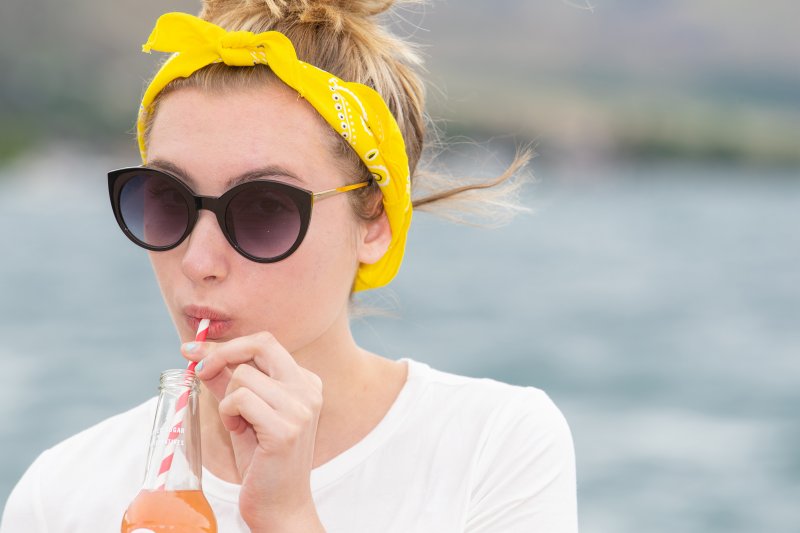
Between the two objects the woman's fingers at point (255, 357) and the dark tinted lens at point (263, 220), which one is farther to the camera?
the dark tinted lens at point (263, 220)

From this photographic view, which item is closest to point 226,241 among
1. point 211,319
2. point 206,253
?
point 206,253

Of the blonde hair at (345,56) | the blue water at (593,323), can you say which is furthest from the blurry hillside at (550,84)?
the blonde hair at (345,56)

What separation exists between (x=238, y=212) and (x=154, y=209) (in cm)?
21

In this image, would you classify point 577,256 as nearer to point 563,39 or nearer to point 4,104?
point 563,39

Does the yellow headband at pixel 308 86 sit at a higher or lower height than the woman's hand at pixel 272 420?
higher

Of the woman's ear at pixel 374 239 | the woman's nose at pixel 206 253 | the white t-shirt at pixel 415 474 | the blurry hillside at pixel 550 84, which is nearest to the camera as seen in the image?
the woman's nose at pixel 206 253

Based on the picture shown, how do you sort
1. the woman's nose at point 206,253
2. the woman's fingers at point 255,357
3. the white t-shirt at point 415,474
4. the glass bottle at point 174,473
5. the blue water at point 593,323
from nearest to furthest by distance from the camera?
the glass bottle at point 174,473 → the woman's fingers at point 255,357 → the woman's nose at point 206,253 → the white t-shirt at point 415,474 → the blue water at point 593,323

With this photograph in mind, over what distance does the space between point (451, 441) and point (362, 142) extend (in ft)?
2.34

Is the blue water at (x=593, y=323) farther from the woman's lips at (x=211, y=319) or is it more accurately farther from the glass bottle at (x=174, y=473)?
the glass bottle at (x=174, y=473)

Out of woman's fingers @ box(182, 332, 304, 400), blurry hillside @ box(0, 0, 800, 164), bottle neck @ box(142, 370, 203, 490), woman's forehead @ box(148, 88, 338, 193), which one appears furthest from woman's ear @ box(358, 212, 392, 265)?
blurry hillside @ box(0, 0, 800, 164)

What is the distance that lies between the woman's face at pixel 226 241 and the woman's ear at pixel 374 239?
16cm

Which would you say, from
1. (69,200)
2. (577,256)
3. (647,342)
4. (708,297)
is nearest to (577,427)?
(647,342)

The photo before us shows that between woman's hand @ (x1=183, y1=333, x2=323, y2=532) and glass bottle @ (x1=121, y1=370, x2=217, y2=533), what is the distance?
7 cm

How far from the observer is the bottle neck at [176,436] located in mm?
1981
